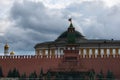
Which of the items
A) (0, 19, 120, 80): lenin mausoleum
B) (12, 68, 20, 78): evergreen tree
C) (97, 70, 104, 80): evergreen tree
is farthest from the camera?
(12, 68, 20, 78): evergreen tree

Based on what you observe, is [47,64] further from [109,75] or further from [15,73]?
[109,75]

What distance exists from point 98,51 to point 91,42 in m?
1.64

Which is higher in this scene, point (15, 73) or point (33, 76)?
point (15, 73)

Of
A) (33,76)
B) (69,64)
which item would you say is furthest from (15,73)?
→ (69,64)

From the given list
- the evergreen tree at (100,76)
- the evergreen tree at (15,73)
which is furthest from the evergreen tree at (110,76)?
the evergreen tree at (15,73)

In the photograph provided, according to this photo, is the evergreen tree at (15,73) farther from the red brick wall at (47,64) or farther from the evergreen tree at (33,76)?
the evergreen tree at (33,76)

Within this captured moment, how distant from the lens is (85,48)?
58.4 metres

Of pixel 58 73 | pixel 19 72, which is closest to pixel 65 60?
pixel 58 73

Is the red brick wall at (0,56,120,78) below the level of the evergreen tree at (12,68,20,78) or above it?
above

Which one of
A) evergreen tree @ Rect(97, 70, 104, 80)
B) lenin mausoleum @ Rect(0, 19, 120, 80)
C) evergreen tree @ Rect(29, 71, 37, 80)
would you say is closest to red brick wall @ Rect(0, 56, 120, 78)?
lenin mausoleum @ Rect(0, 19, 120, 80)

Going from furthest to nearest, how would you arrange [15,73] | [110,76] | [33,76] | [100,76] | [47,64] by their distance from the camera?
[47,64], [15,73], [33,76], [110,76], [100,76]

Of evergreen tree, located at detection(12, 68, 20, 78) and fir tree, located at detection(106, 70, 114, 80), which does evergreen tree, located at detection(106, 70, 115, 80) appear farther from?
evergreen tree, located at detection(12, 68, 20, 78)

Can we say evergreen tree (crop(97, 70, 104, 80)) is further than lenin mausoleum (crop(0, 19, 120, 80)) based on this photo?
No

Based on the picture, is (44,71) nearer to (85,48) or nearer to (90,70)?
(90,70)
